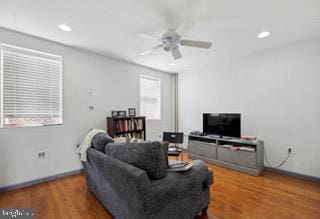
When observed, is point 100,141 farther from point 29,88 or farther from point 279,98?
point 279,98

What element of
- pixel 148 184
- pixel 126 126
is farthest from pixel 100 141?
pixel 126 126

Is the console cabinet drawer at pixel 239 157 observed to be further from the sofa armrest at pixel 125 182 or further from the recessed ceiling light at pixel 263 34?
the sofa armrest at pixel 125 182

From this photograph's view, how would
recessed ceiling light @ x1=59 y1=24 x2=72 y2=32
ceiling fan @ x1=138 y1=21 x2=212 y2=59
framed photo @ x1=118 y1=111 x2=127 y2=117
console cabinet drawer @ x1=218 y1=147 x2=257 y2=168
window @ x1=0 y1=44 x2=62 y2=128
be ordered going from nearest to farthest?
ceiling fan @ x1=138 y1=21 x2=212 y2=59 → recessed ceiling light @ x1=59 y1=24 x2=72 y2=32 → window @ x1=0 y1=44 x2=62 y2=128 → console cabinet drawer @ x1=218 y1=147 x2=257 y2=168 → framed photo @ x1=118 y1=111 x2=127 y2=117

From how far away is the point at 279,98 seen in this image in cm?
320

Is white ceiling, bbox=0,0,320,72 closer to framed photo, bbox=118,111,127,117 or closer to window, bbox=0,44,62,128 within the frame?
window, bbox=0,44,62,128

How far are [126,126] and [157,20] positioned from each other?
7.83 feet

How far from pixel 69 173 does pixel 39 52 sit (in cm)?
237

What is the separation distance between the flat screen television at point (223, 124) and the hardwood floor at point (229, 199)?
998 millimetres

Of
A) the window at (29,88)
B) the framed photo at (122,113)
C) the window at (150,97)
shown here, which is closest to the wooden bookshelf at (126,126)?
the framed photo at (122,113)

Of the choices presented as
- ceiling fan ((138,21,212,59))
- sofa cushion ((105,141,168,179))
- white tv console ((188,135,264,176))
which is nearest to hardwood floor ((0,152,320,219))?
white tv console ((188,135,264,176))

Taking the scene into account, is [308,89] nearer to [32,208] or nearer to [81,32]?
[81,32]

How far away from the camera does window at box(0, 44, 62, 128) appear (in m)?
2.51

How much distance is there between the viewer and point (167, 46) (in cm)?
238

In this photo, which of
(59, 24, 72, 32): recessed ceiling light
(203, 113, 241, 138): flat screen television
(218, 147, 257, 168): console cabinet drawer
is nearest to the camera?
(59, 24, 72, 32): recessed ceiling light
